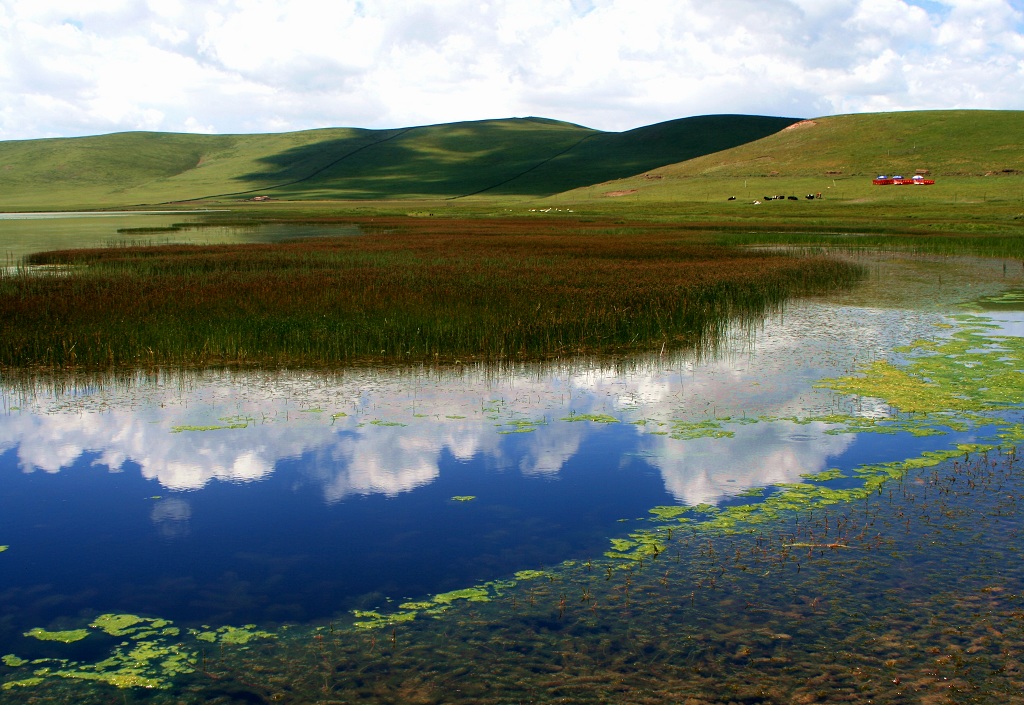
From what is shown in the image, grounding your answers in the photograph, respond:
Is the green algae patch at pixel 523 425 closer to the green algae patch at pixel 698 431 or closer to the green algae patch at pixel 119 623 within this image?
the green algae patch at pixel 698 431

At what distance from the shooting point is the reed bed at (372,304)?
18.3 m

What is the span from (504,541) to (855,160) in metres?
105

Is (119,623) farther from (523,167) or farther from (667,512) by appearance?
(523,167)

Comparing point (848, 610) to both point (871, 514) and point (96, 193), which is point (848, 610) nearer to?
point (871, 514)

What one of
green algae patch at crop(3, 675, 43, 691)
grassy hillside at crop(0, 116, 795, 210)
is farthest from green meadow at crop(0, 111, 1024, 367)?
grassy hillside at crop(0, 116, 795, 210)

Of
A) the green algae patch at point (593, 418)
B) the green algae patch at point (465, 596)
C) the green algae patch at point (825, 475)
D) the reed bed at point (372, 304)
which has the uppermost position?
the reed bed at point (372, 304)

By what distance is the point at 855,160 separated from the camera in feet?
341

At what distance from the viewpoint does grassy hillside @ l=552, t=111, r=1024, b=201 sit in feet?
303

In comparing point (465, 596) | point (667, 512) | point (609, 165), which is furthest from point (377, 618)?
point (609, 165)

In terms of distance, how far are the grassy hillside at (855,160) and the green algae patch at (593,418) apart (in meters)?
75.7

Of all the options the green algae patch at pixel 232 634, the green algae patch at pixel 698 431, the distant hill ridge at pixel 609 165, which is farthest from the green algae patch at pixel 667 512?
the distant hill ridge at pixel 609 165

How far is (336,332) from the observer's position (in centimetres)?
1891

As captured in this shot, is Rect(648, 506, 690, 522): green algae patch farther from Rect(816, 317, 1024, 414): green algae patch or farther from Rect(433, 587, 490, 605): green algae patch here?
Rect(816, 317, 1024, 414): green algae patch

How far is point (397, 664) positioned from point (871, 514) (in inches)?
212
